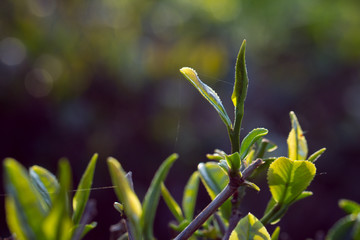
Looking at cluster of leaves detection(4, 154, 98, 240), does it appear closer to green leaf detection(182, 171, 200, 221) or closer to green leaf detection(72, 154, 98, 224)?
green leaf detection(72, 154, 98, 224)

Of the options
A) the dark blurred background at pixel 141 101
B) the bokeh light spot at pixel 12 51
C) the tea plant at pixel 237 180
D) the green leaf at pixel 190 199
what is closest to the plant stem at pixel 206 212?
the tea plant at pixel 237 180

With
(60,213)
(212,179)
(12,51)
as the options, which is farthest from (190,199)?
(12,51)

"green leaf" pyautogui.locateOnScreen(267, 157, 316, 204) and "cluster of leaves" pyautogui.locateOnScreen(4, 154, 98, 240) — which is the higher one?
"cluster of leaves" pyautogui.locateOnScreen(4, 154, 98, 240)

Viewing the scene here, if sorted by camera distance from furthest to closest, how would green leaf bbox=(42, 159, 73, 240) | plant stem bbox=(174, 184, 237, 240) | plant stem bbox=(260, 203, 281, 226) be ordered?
1. plant stem bbox=(260, 203, 281, 226)
2. plant stem bbox=(174, 184, 237, 240)
3. green leaf bbox=(42, 159, 73, 240)

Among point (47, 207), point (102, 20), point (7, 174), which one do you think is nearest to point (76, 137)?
point (102, 20)

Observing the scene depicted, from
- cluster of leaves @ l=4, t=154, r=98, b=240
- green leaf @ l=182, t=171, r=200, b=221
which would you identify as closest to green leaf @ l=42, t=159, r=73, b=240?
cluster of leaves @ l=4, t=154, r=98, b=240

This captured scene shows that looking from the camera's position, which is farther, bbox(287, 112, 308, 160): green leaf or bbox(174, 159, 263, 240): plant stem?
bbox(287, 112, 308, 160): green leaf
